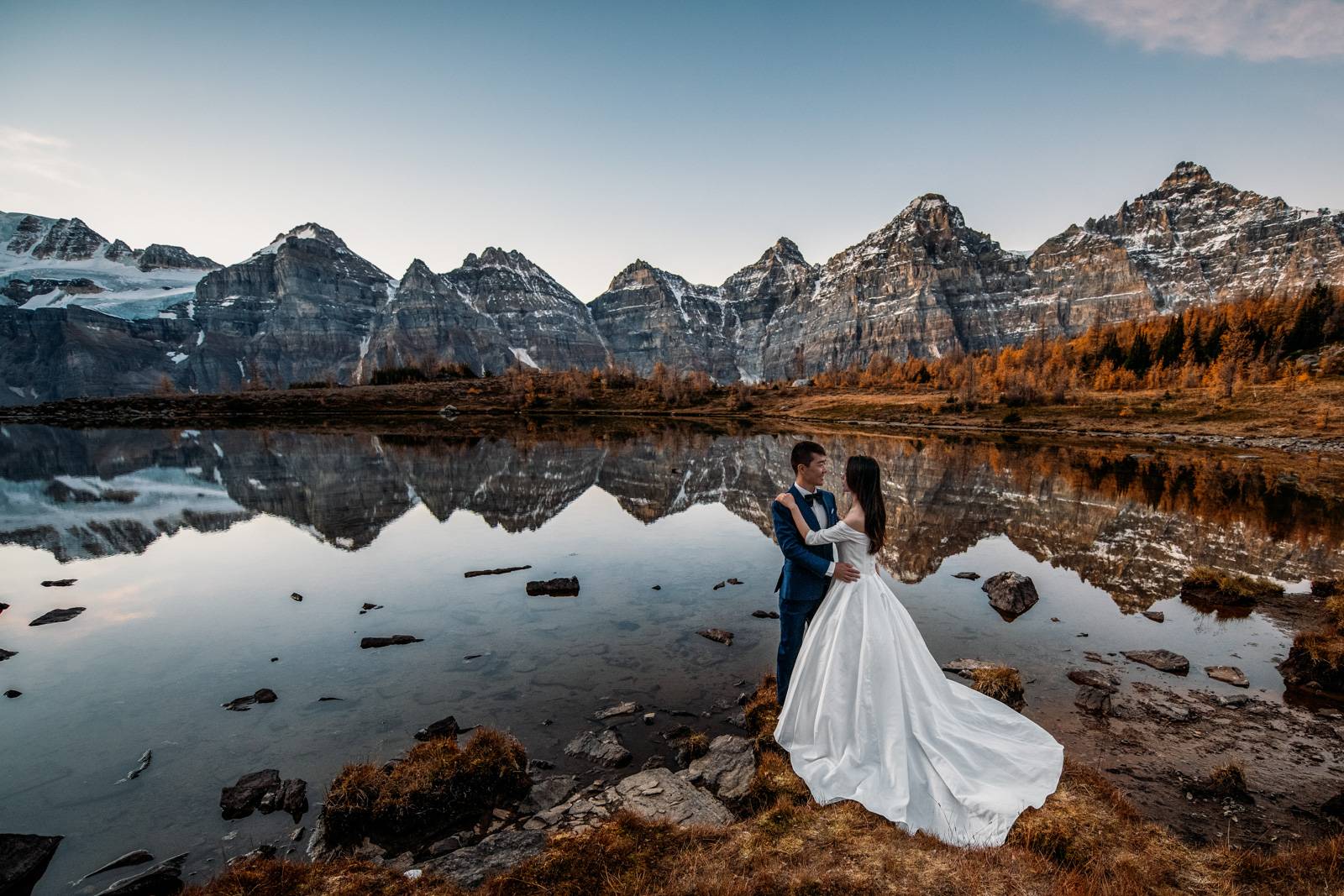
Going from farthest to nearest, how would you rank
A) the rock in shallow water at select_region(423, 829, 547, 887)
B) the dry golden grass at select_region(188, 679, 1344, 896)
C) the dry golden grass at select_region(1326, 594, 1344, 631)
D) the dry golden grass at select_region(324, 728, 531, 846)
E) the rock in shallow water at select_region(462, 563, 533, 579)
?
the rock in shallow water at select_region(462, 563, 533, 579)
the dry golden grass at select_region(1326, 594, 1344, 631)
the dry golden grass at select_region(324, 728, 531, 846)
the rock in shallow water at select_region(423, 829, 547, 887)
the dry golden grass at select_region(188, 679, 1344, 896)

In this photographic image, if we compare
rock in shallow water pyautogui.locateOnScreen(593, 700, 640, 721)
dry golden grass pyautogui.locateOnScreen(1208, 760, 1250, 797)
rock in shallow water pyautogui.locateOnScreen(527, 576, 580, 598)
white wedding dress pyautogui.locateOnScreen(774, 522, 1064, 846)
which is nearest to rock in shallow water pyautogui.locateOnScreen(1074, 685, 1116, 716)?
dry golden grass pyautogui.locateOnScreen(1208, 760, 1250, 797)

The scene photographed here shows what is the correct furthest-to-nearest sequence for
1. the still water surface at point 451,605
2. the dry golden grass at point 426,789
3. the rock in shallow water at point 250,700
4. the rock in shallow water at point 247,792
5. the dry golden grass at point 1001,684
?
1. the rock in shallow water at point 250,700
2. the dry golden grass at point 1001,684
3. the still water surface at point 451,605
4. the rock in shallow water at point 247,792
5. the dry golden grass at point 426,789

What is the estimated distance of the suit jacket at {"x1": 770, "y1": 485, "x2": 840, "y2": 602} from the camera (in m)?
8.41

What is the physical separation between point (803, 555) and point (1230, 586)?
17770 mm

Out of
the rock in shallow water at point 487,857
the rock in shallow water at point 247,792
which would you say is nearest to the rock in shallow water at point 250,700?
the rock in shallow water at point 247,792

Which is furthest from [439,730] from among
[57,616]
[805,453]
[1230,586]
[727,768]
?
[1230,586]

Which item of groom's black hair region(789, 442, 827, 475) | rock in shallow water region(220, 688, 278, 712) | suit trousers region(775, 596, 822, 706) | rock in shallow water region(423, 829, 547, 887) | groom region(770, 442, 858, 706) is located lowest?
rock in shallow water region(220, 688, 278, 712)

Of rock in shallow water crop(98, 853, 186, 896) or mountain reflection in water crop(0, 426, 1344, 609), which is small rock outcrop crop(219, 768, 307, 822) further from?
mountain reflection in water crop(0, 426, 1344, 609)

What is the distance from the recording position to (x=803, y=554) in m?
8.37

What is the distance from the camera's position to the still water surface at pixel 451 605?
9680 mm

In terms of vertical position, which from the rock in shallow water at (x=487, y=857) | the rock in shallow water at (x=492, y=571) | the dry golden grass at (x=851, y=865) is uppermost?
the dry golden grass at (x=851, y=865)

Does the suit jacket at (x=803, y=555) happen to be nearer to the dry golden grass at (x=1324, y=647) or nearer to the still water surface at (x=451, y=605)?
the still water surface at (x=451, y=605)

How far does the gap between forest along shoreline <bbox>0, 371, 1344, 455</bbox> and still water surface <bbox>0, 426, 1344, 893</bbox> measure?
46.3m

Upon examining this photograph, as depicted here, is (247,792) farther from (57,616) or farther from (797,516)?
(57,616)
